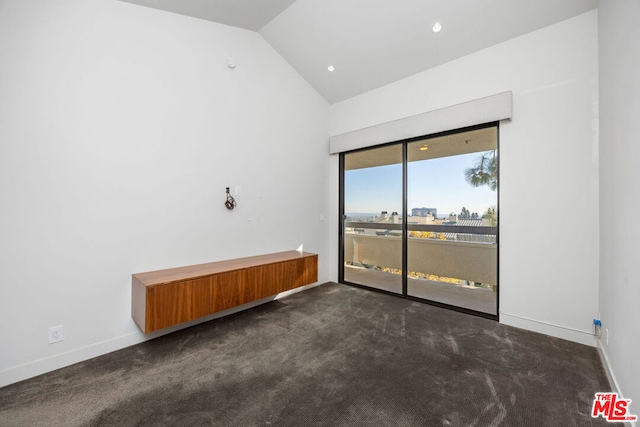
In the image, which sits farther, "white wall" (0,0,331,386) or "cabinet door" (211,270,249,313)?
"cabinet door" (211,270,249,313)

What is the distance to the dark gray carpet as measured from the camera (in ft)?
5.13

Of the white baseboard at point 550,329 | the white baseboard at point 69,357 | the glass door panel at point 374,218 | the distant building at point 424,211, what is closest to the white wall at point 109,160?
the white baseboard at point 69,357

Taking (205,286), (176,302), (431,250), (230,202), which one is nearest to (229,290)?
(205,286)

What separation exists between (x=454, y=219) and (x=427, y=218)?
12.9 inches

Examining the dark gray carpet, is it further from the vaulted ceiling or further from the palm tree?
the vaulted ceiling

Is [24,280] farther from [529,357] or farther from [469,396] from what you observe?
[529,357]

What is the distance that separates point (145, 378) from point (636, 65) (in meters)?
3.62

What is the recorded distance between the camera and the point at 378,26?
294 cm

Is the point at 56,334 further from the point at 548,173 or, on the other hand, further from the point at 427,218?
the point at 548,173

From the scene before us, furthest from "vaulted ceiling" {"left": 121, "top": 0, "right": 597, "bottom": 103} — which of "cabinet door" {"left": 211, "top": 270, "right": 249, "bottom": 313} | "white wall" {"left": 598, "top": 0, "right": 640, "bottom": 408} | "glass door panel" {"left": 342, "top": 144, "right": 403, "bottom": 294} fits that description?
"cabinet door" {"left": 211, "top": 270, "right": 249, "bottom": 313}

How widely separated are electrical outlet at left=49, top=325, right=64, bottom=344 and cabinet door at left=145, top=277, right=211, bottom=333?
661 mm

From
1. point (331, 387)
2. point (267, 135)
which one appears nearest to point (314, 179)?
point (267, 135)

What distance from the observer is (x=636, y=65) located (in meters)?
1.41

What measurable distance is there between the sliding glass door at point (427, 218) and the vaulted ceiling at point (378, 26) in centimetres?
96
